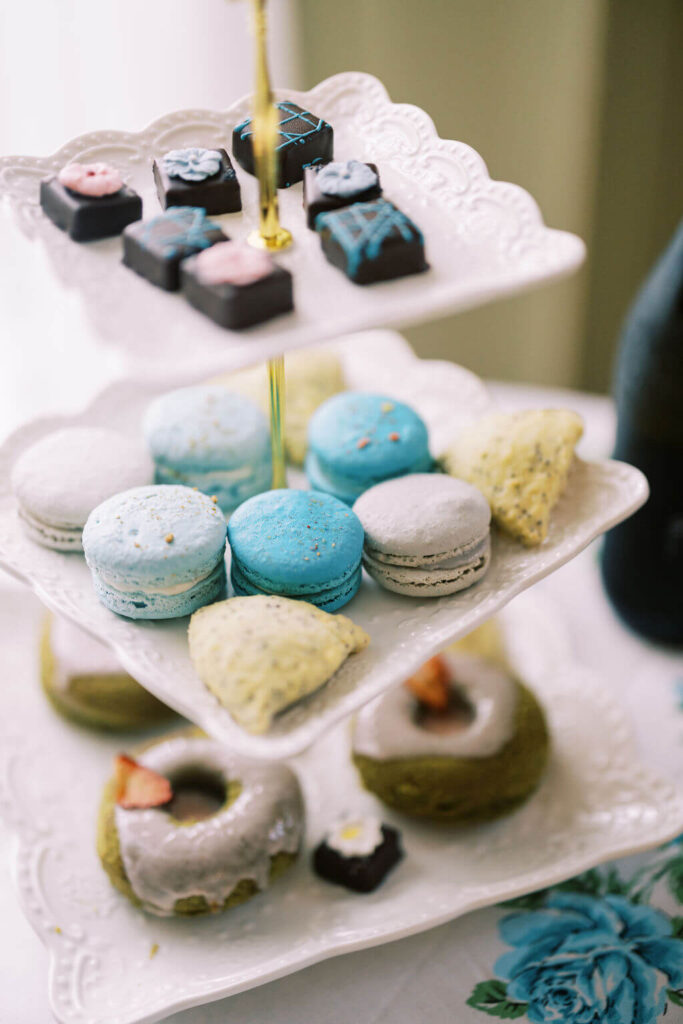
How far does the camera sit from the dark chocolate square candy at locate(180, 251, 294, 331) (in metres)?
0.63

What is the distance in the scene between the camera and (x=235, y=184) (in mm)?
746

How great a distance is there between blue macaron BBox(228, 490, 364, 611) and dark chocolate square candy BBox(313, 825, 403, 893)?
289mm

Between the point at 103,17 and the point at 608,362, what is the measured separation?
114 centimetres

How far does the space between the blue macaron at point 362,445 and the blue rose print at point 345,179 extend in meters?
0.24

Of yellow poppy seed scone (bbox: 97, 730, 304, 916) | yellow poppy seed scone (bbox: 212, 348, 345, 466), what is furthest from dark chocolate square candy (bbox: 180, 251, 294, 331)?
yellow poppy seed scone (bbox: 97, 730, 304, 916)

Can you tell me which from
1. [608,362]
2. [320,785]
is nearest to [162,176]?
[320,785]

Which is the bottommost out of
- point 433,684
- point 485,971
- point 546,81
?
point 485,971

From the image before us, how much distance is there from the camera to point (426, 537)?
30.9 inches

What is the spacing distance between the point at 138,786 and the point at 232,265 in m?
0.54

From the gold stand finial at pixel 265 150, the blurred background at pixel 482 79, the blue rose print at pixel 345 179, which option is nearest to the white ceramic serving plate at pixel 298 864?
the gold stand finial at pixel 265 150

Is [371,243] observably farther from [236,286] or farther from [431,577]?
[431,577]

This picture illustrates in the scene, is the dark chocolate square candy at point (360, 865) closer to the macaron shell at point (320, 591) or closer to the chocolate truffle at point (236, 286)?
the macaron shell at point (320, 591)

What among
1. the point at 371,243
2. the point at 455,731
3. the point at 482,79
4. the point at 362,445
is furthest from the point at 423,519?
the point at 482,79

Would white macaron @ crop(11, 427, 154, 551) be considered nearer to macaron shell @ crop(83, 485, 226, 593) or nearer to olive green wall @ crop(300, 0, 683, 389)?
macaron shell @ crop(83, 485, 226, 593)
